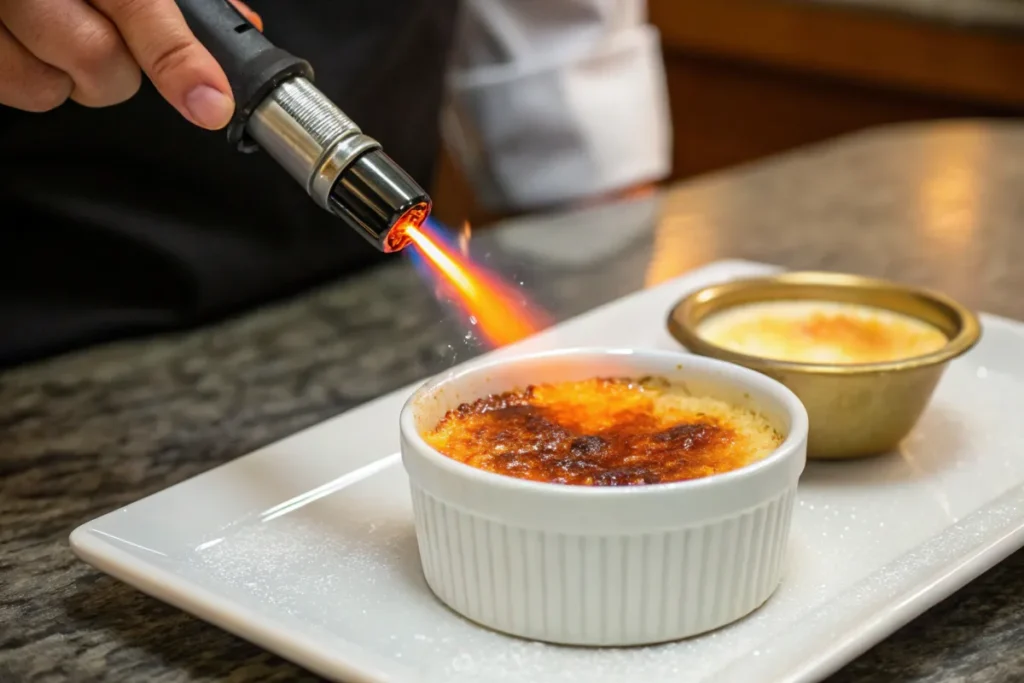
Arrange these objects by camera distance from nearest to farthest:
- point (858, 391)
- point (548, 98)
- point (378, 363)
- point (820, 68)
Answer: point (858, 391)
point (378, 363)
point (548, 98)
point (820, 68)

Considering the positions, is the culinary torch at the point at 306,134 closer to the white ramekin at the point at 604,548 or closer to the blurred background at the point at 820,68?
the white ramekin at the point at 604,548

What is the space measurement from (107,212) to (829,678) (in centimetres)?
88

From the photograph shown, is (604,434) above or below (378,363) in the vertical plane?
above

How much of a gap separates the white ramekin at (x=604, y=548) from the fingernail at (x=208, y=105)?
261 millimetres

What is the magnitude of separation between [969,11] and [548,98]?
150 cm

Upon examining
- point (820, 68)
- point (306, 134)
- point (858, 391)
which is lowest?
point (820, 68)

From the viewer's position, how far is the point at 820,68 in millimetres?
Result: 3180

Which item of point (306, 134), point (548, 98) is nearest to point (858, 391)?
point (306, 134)

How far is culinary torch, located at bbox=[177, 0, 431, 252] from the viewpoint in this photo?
790 mm

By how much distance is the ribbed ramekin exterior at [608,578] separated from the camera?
0.68 m

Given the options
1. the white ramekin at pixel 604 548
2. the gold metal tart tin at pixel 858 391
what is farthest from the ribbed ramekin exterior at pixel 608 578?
the gold metal tart tin at pixel 858 391

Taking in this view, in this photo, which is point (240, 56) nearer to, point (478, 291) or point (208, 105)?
point (208, 105)

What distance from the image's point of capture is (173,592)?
71 centimetres

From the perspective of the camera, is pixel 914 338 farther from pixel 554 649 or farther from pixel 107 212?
pixel 107 212
